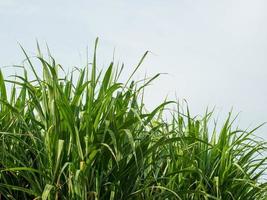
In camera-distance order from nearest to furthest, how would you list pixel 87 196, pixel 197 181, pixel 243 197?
pixel 87 196, pixel 197 181, pixel 243 197

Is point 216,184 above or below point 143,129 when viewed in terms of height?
below

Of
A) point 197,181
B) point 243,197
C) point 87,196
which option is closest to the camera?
point 87,196

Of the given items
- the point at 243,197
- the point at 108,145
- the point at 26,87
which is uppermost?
the point at 26,87

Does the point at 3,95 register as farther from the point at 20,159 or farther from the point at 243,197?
the point at 243,197

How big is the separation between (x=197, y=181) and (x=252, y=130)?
810mm

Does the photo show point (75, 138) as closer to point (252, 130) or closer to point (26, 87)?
point (26, 87)

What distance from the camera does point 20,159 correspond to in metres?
3.77

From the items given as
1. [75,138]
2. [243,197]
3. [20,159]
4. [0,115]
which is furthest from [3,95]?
[243,197]

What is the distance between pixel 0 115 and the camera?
156 inches

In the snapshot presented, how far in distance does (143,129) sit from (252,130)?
1434 millimetres

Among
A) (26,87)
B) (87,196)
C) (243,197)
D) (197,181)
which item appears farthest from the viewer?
(243,197)

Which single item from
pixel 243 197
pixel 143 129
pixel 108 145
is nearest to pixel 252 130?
pixel 243 197

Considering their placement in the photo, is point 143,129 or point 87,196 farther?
point 143,129

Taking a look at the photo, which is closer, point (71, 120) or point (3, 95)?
point (71, 120)
